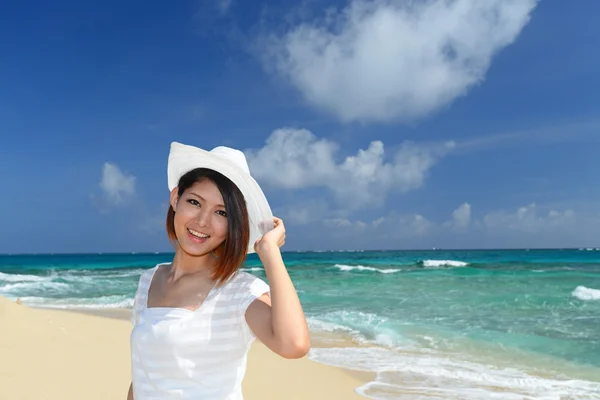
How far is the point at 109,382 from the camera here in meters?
5.30

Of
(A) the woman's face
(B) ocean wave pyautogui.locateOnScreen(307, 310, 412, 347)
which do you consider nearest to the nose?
(A) the woman's face

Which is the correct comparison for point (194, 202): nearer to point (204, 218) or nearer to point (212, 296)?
point (204, 218)

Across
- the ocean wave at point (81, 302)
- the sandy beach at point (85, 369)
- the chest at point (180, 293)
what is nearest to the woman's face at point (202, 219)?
the chest at point (180, 293)

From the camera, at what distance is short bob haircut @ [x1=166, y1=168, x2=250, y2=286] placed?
77.5 inches

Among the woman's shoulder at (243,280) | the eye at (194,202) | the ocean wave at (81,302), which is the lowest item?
the ocean wave at (81,302)

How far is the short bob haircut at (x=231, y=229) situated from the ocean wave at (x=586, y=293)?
51.6 ft

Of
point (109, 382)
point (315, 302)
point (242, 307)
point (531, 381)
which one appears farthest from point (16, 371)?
point (315, 302)

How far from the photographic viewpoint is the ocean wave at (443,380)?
18.5ft

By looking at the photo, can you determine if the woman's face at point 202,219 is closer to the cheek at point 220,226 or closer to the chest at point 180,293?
the cheek at point 220,226

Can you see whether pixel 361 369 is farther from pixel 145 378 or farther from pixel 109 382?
pixel 145 378

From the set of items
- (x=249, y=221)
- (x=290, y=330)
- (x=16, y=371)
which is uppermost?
(x=249, y=221)

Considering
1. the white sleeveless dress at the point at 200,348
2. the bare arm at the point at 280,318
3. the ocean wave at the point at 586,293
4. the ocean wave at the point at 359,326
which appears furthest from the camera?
the ocean wave at the point at 586,293

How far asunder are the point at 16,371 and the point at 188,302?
4.09 metres

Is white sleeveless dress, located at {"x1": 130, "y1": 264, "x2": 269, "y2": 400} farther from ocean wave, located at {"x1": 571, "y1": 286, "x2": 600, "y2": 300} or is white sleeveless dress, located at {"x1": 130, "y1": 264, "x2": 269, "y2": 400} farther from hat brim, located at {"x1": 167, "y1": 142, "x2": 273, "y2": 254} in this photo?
ocean wave, located at {"x1": 571, "y1": 286, "x2": 600, "y2": 300}
